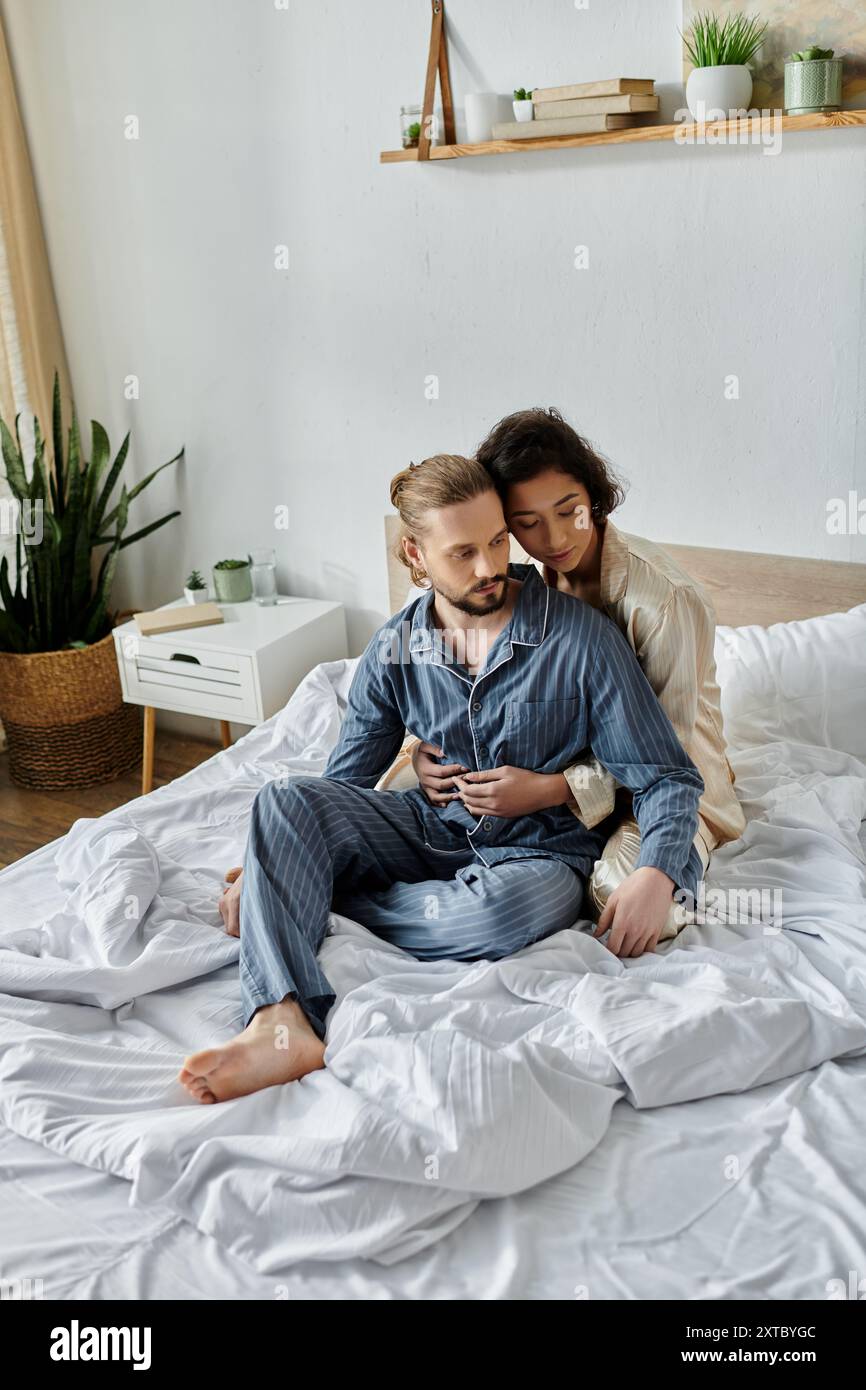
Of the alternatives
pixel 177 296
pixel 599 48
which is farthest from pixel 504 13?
pixel 177 296

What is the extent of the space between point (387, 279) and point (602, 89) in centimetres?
73

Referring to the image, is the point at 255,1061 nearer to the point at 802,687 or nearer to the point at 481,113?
the point at 802,687

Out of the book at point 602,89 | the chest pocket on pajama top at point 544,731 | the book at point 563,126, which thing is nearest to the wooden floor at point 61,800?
the chest pocket on pajama top at point 544,731

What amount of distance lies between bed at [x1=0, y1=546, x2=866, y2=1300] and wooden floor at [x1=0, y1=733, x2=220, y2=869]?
1238 mm

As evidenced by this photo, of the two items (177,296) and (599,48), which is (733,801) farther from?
(177,296)

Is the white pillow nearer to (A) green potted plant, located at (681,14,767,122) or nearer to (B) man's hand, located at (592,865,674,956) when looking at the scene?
(B) man's hand, located at (592,865,674,956)

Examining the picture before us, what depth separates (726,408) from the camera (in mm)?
2621

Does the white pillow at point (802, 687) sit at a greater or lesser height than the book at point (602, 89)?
lesser

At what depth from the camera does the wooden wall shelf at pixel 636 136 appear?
2.25 m

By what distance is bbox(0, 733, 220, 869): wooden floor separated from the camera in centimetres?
319

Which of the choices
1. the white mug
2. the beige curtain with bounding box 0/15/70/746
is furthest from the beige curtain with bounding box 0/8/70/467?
the white mug

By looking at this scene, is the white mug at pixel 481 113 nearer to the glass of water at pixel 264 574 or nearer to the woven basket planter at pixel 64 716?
the glass of water at pixel 264 574

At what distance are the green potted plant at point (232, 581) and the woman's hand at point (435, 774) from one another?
1440 mm

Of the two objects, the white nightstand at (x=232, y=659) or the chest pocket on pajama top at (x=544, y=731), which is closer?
the chest pocket on pajama top at (x=544, y=731)
